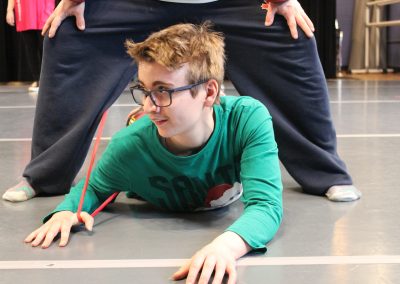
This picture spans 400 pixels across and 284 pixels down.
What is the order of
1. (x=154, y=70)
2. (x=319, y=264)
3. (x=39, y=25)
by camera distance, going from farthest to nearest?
(x=39, y=25) → (x=154, y=70) → (x=319, y=264)

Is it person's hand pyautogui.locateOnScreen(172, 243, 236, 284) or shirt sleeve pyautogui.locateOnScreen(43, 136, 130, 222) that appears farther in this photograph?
shirt sleeve pyautogui.locateOnScreen(43, 136, 130, 222)

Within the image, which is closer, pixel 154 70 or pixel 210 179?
pixel 154 70

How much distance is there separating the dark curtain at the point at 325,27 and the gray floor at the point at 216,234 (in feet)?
15.2

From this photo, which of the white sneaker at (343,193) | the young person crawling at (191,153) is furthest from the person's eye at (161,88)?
the white sneaker at (343,193)

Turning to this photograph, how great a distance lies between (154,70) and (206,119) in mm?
175

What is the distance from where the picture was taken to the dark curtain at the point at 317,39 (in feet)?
21.1

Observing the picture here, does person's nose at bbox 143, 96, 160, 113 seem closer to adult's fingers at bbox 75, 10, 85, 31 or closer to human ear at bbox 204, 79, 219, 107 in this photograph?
human ear at bbox 204, 79, 219, 107

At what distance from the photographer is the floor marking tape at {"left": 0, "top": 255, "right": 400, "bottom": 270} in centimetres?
114

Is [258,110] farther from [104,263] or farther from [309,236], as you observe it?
[104,263]

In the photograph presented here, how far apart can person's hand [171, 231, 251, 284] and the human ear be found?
30 cm

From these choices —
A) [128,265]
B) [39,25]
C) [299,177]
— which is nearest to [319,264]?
[128,265]

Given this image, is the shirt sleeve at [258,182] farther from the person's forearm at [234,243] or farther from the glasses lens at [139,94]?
the glasses lens at [139,94]

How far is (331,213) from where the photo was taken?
1481 mm

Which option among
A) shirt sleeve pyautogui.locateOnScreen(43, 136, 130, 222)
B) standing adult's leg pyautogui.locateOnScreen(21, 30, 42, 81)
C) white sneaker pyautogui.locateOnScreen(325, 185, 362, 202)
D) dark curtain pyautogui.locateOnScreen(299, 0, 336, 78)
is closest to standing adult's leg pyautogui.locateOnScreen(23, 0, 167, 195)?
shirt sleeve pyautogui.locateOnScreen(43, 136, 130, 222)
